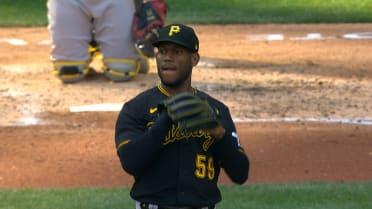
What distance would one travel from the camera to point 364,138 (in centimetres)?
797

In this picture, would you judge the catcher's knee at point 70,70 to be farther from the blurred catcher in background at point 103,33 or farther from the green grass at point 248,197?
the green grass at point 248,197

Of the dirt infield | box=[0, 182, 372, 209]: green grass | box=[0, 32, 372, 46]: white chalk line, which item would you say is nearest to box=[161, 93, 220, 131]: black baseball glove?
box=[0, 182, 372, 209]: green grass

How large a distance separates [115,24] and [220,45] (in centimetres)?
318

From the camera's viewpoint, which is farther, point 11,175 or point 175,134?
point 11,175

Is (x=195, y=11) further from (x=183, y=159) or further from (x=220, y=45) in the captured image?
(x=183, y=159)

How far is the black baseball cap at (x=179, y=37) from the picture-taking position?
3621mm

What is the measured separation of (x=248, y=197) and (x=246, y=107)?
3055 mm

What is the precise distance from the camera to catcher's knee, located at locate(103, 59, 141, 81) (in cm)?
1041

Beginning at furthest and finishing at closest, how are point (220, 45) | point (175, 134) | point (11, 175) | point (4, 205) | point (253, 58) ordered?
point (220, 45)
point (253, 58)
point (11, 175)
point (4, 205)
point (175, 134)

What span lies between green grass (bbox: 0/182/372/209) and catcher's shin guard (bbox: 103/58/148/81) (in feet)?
13.1

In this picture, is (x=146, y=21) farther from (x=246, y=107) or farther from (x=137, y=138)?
(x=137, y=138)

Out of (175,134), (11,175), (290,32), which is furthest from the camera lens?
(290,32)

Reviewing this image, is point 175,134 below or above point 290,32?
above

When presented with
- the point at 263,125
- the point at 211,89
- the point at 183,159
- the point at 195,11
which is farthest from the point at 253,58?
the point at 183,159
